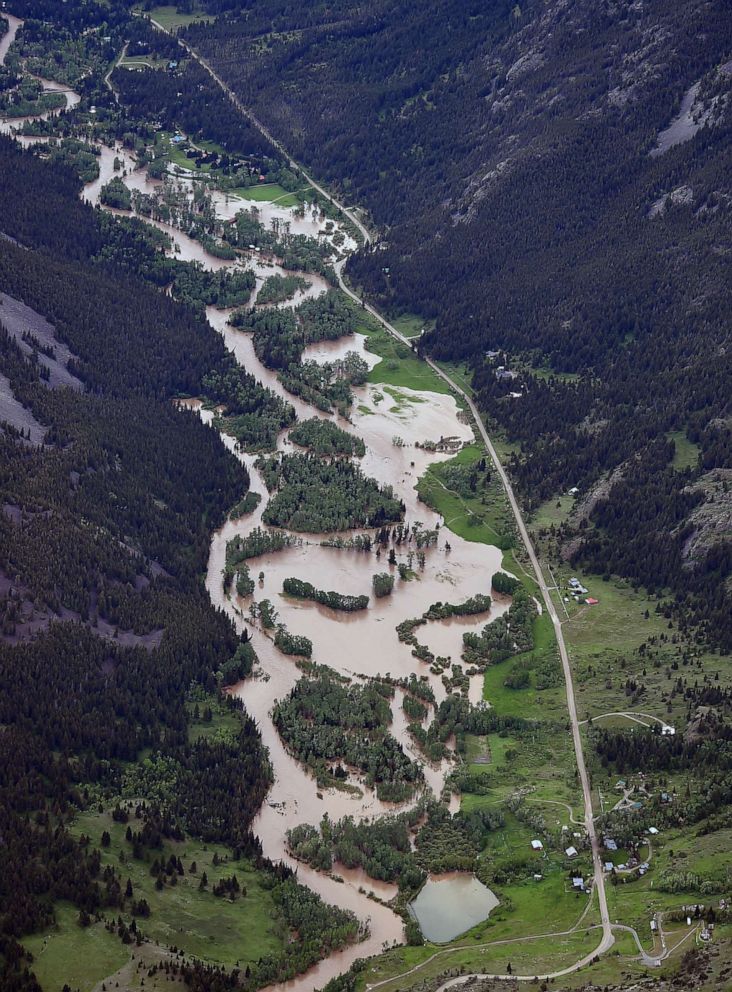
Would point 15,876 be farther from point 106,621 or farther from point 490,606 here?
point 490,606

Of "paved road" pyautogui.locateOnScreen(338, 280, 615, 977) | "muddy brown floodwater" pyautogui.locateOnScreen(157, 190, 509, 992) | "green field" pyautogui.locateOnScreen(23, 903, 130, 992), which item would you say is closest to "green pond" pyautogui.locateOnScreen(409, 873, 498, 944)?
"muddy brown floodwater" pyautogui.locateOnScreen(157, 190, 509, 992)

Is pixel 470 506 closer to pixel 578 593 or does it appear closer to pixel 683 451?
pixel 578 593

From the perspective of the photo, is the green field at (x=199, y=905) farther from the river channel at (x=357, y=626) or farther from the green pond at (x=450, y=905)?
the green pond at (x=450, y=905)

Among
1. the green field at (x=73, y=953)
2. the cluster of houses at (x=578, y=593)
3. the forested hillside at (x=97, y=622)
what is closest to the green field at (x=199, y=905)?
the green field at (x=73, y=953)

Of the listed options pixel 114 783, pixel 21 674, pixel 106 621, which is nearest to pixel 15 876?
pixel 114 783

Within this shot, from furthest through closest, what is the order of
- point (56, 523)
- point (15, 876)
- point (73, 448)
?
1. point (73, 448)
2. point (56, 523)
3. point (15, 876)

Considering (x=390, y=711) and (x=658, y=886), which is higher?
(x=390, y=711)
